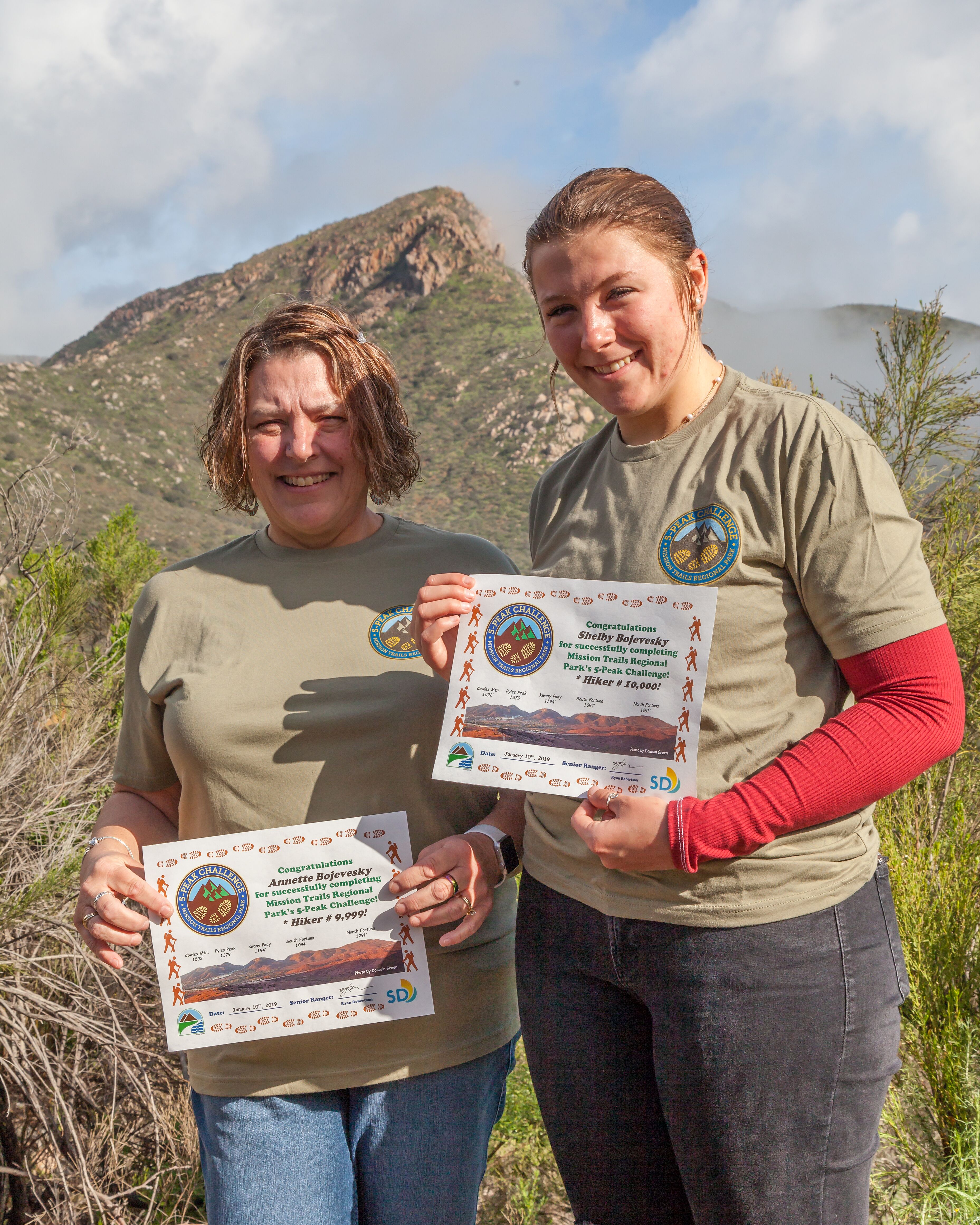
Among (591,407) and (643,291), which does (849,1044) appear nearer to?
(643,291)

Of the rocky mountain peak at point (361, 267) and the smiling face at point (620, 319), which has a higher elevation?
the rocky mountain peak at point (361, 267)

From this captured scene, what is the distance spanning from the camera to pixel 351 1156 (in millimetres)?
1502

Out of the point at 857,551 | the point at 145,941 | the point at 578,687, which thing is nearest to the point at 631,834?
the point at 578,687

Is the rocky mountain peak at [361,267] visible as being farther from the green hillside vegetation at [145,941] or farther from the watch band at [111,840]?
the watch band at [111,840]

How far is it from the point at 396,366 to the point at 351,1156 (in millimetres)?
1567

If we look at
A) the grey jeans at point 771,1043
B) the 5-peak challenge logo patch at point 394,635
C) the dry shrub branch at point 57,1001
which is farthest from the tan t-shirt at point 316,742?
the dry shrub branch at point 57,1001

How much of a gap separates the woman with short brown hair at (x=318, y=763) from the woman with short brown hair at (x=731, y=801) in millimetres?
205

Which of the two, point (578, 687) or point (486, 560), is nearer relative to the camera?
point (578, 687)

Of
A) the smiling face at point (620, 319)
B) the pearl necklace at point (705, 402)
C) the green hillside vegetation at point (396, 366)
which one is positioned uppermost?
the green hillside vegetation at point (396, 366)

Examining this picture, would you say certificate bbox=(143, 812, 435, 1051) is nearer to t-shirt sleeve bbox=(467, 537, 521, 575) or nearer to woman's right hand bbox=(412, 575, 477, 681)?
woman's right hand bbox=(412, 575, 477, 681)

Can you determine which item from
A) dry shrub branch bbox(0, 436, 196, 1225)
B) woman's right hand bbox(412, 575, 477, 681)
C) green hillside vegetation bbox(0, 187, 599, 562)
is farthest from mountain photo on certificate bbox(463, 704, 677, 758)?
dry shrub branch bbox(0, 436, 196, 1225)

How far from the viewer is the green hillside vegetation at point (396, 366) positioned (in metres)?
27.0

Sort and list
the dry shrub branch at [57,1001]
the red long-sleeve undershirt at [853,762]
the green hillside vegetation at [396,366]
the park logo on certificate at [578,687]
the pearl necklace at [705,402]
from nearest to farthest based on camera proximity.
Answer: the red long-sleeve undershirt at [853,762], the park logo on certificate at [578,687], the pearl necklace at [705,402], the dry shrub branch at [57,1001], the green hillside vegetation at [396,366]

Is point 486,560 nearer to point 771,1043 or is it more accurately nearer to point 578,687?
point 578,687
